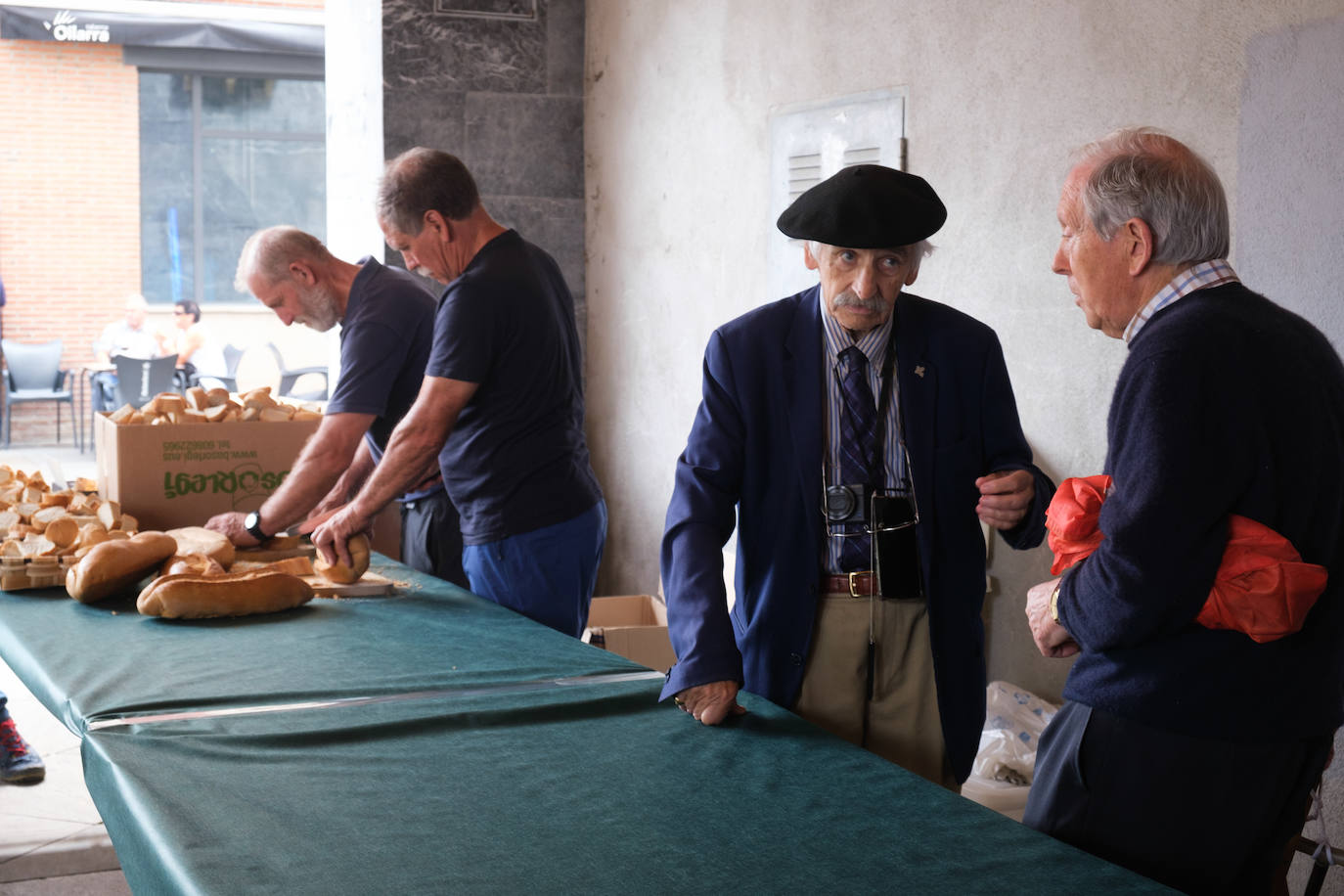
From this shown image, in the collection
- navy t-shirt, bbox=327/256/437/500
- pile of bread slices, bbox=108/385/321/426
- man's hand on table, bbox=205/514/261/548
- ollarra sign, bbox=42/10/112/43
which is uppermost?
ollarra sign, bbox=42/10/112/43

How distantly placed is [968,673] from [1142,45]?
175 cm

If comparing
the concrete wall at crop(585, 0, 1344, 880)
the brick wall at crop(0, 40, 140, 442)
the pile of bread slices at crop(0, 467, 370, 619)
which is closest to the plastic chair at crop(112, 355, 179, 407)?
the brick wall at crop(0, 40, 140, 442)

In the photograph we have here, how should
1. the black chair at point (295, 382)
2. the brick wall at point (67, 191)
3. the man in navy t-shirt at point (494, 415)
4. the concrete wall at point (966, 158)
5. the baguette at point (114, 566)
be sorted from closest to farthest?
the baguette at point (114, 566)
the concrete wall at point (966, 158)
the man in navy t-shirt at point (494, 415)
the black chair at point (295, 382)
the brick wall at point (67, 191)

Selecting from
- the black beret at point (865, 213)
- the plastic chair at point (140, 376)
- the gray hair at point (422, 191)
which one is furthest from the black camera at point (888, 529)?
the plastic chair at point (140, 376)

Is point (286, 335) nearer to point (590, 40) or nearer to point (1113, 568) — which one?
point (590, 40)

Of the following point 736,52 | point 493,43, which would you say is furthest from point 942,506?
point 493,43

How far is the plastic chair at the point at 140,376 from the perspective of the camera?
33.0ft

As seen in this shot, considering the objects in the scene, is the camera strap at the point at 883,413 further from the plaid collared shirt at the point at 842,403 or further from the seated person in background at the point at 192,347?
the seated person in background at the point at 192,347

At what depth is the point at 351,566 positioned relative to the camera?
2.83 meters

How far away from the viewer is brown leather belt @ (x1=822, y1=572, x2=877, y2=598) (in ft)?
6.81

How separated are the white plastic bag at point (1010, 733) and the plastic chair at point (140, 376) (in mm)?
8393

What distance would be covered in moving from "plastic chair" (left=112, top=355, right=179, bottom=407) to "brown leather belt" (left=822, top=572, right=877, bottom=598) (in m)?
9.03

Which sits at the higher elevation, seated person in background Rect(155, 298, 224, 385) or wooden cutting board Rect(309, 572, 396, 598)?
seated person in background Rect(155, 298, 224, 385)

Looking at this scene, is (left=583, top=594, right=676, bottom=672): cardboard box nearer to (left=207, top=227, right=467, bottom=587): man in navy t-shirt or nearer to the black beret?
(left=207, top=227, right=467, bottom=587): man in navy t-shirt
